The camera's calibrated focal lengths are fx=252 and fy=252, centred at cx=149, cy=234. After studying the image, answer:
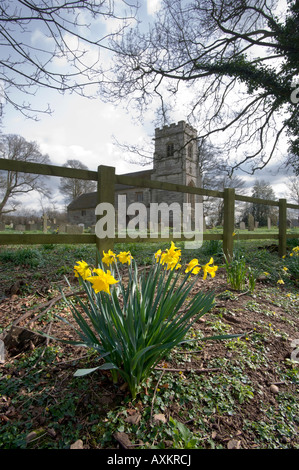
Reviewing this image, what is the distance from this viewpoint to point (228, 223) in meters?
4.21

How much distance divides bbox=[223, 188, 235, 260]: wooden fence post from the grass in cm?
225

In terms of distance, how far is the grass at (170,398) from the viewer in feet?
3.61

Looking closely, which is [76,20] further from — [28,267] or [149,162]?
[149,162]

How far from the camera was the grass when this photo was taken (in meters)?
1.10

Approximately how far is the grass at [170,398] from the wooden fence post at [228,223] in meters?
2.25

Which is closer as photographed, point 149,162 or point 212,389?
point 212,389

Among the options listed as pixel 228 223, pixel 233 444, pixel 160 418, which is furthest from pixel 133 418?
pixel 228 223

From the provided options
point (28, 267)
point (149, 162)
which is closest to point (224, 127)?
point (149, 162)

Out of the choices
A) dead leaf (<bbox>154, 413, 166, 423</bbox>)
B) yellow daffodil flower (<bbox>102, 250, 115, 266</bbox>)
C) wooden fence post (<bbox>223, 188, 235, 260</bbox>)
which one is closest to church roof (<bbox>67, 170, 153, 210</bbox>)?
wooden fence post (<bbox>223, 188, 235, 260</bbox>)

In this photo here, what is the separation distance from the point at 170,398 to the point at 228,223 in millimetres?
3323

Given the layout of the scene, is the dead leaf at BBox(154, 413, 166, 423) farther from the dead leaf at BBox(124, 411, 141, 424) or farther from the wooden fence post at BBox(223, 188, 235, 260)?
the wooden fence post at BBox(223, 188, 235, 260)

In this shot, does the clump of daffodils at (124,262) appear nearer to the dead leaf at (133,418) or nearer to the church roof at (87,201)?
the dead leaf at (133,418)
